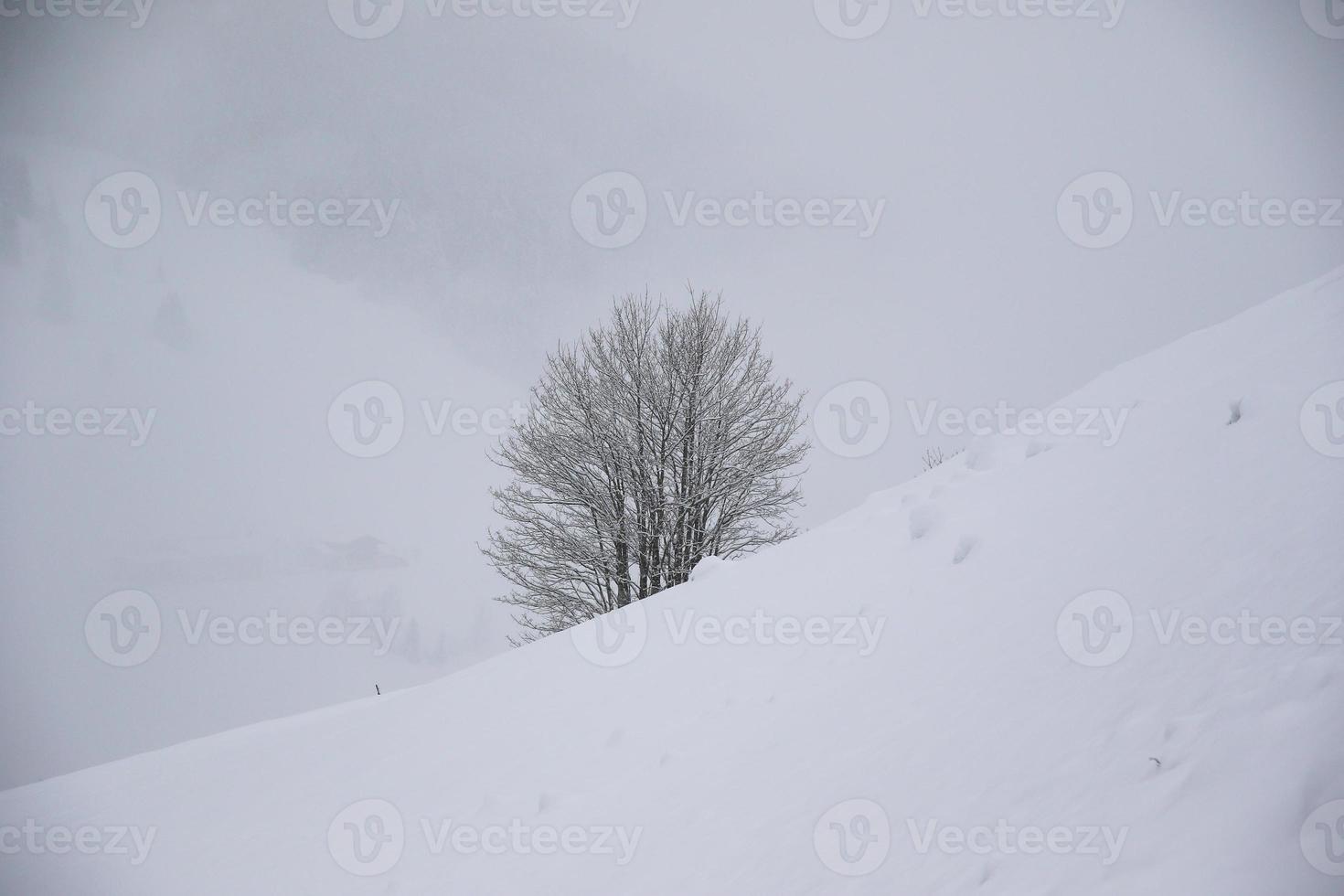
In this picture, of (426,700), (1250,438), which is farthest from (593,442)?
(1250,438)

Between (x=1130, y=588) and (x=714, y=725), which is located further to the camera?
(x=714, y=725)

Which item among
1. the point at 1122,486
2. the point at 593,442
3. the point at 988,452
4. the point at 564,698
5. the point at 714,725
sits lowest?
the point at 714,725

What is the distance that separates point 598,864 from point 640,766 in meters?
0.51

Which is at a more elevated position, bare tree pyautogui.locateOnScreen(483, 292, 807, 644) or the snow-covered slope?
bare tree pyautogui.locateOnScreen(483, 292, 807, 644)

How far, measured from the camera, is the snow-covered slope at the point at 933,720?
1.48 metres

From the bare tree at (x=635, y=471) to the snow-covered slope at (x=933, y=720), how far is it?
5.92 meters

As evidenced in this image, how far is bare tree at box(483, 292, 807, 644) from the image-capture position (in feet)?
35.8

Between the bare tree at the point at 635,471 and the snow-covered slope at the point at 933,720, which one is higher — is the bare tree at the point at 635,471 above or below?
above

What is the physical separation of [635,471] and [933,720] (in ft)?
29.7

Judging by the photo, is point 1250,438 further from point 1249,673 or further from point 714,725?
point 714,725

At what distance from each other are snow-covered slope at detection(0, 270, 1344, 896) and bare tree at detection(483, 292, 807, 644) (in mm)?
5918

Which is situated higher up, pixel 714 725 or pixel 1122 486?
pixel 1122 486

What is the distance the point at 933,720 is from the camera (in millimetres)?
2182

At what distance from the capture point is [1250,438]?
9.02ft
